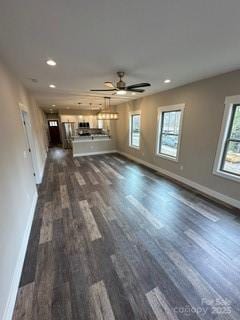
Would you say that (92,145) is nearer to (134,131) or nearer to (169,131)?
(134,131)

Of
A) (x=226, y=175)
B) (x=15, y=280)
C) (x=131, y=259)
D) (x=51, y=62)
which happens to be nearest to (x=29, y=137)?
(x=51, y=62)

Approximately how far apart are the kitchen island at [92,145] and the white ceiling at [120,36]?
4.45m

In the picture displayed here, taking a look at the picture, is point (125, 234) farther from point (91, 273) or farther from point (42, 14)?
point (42, 14)

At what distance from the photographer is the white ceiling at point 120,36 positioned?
1.26m

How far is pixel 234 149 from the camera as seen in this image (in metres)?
2.97

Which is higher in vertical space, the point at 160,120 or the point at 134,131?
the point at 160,120

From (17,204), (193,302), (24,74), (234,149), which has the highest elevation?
(24,74)

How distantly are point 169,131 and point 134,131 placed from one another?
2.20m

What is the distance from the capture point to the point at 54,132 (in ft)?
38.7

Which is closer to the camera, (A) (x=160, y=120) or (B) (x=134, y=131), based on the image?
(A) (x=160, y=120)

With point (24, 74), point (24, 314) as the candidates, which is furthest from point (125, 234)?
point (24, 74)

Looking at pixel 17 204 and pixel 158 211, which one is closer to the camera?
pixel 17 204

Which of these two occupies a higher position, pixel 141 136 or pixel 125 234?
pixel 141 136

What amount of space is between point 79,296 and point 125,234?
3.14 ft
